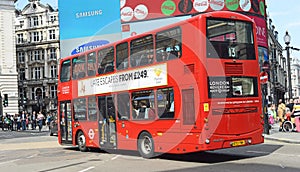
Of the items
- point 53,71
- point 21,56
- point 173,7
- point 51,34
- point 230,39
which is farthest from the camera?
point 21,56

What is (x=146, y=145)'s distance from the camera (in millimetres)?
14859

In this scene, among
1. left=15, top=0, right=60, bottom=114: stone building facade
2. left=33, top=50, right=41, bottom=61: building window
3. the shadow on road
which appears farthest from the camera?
left=33, top=50, right=41, bottom=61: building window

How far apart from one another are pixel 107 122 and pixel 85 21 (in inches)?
1111

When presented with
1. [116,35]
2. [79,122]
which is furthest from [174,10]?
[79,122]

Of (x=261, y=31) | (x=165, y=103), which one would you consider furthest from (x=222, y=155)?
(x=261, y=31)

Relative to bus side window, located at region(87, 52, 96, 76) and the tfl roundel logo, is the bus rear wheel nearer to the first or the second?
bus side window, located at region(87, 52, 96, 76)

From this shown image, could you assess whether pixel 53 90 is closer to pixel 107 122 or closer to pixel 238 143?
pixel 107 122

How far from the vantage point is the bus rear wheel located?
14505mm

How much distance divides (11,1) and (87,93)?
168 feet

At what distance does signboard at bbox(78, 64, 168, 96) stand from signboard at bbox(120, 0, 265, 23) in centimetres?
2551

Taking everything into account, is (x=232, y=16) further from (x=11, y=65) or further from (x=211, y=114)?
(x=11, y=65)

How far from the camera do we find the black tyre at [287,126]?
82.1 feet

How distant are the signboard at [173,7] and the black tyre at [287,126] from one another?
1893 cm

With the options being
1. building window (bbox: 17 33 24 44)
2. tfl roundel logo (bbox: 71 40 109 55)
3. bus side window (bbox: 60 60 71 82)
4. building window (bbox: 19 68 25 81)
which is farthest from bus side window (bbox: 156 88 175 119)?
building window (bbox: 19 68 25 81)
